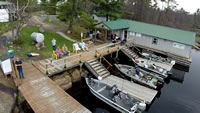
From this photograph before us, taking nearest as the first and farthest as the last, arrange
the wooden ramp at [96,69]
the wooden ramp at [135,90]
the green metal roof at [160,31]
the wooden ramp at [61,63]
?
the wooden ramp at [135,90] < the wooden ramp at [61,63] < the wooden ramp at [96,69] < the green metal roof at [160,31]

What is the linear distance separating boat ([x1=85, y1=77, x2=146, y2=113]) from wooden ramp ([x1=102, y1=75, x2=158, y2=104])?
94 cm

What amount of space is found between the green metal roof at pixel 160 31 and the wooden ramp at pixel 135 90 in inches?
351

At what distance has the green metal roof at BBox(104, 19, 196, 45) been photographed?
61.6ft

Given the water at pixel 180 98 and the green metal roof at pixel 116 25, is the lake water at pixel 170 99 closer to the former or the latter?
the water at pixel 180 98

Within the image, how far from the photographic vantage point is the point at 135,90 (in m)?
11.9

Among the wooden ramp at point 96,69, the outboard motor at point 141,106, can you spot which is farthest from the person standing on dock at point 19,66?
the outboard motor at point 141,106

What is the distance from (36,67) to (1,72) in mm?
2474

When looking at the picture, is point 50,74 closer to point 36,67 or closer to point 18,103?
point 36,67

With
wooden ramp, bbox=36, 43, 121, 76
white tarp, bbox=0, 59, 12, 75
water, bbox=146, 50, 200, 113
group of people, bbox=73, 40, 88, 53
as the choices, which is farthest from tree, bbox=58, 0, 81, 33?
water, bbox=146, 50, 200, 113

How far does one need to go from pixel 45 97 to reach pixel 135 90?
726 cm

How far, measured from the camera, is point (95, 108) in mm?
10820

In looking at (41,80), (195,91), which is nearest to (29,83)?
(41,80)

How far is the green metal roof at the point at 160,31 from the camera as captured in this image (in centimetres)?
1877

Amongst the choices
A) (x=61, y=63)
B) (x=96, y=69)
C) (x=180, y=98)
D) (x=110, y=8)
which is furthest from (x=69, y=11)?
(x=180, y=98)
